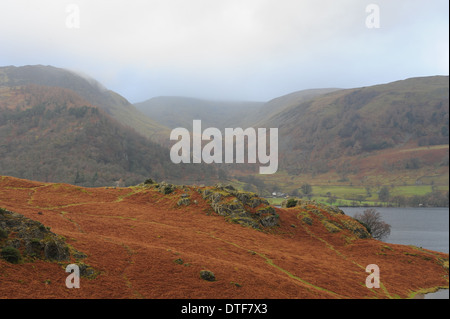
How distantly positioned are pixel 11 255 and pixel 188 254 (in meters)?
17.1

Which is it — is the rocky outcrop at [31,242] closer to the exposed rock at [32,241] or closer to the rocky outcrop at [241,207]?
the exposed rock at [32,241]

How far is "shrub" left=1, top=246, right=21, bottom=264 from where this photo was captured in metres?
26.3

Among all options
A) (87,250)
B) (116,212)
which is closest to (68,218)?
(116,212)

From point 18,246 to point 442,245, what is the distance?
135 meters

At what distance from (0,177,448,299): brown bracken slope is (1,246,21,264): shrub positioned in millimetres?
625

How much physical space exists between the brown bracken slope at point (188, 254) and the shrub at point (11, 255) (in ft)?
2.05

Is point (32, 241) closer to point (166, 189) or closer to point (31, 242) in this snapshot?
point (31, 242)

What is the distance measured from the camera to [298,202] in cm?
8219

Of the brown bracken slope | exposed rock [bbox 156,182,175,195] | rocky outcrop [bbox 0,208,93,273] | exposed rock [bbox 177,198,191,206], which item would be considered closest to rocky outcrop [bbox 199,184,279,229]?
the brown bracken slope

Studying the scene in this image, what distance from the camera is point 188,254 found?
37469 millimetres

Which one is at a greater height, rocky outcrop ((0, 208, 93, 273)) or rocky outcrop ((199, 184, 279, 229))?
rocky outcrop ((0, 208, 93, 273))

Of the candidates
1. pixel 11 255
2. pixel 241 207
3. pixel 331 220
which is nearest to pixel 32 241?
pixel 11 255

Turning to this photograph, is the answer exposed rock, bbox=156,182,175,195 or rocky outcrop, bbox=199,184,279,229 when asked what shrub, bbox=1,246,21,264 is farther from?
exposed rock, bbox=156,182,175,195

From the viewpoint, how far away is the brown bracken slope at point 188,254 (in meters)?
27.9
